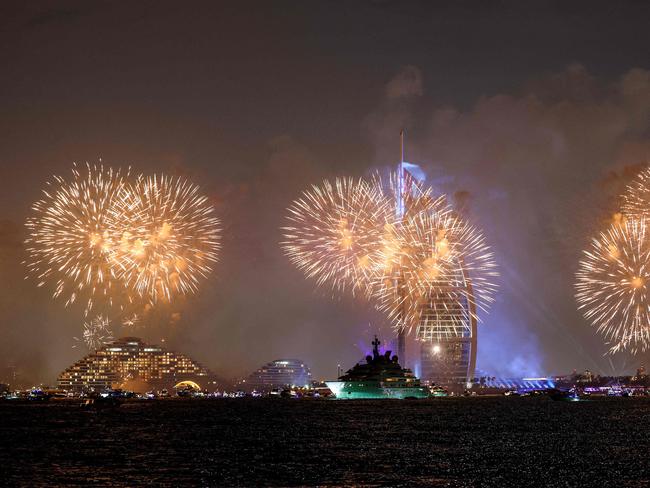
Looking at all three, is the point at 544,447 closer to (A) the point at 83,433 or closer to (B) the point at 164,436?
(B) the point at 164,436

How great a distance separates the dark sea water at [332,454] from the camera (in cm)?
6512

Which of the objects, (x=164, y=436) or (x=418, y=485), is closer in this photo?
(x=418, y=485)

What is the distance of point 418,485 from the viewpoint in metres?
61.2

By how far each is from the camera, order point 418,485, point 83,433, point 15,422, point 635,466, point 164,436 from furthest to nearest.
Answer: point 15,422
point 83,433
point 164,436
point 635,466
point 418,485

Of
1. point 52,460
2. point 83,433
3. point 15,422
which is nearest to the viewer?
point 52,460

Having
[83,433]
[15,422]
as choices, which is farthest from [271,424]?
[15,422]

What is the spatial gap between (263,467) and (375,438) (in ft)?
93.7

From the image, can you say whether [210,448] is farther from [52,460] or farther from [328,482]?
[328,482]

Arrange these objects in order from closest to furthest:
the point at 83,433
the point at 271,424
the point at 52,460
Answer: the point at 52,460 < the point at 83,433 < the point at 271,424

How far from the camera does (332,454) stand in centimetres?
8162

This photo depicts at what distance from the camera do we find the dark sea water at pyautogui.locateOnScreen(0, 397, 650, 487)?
65.1 metres

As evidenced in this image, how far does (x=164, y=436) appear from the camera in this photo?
105250mm

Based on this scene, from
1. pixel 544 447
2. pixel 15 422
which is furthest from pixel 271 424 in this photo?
pixel 544 447

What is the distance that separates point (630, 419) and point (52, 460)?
305 ft
